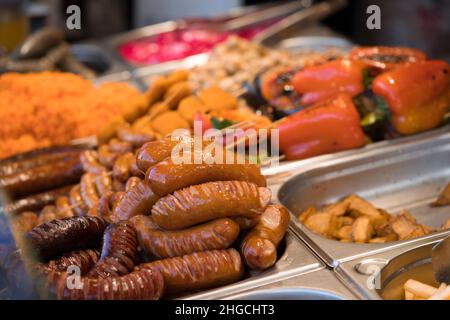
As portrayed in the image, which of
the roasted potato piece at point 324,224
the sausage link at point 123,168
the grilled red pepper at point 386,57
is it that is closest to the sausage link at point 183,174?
the sausage link at point 123,168

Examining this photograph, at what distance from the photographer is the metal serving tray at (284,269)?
1738mm

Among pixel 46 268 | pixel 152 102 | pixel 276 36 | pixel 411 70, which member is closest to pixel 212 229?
pixel 46 268

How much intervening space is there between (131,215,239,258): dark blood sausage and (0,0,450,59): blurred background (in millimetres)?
3148

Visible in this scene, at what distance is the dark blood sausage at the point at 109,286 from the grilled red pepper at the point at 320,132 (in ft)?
3.54

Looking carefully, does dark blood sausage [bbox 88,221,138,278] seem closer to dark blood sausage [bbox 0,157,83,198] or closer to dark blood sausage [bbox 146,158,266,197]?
dark blood sausage [bbox 146,158,266,197]

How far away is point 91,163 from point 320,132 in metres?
0.97

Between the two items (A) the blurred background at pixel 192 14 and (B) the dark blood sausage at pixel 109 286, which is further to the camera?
(A) the blurred background at pixel 192 14

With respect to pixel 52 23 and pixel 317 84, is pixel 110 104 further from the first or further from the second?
pixel 52 23

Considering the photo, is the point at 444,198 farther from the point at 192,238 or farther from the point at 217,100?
the point at 192,238

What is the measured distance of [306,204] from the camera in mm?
2557

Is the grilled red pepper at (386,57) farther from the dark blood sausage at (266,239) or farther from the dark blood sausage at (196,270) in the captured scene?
the dark blood sausage at (196,270)

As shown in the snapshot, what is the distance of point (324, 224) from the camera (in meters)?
2.27

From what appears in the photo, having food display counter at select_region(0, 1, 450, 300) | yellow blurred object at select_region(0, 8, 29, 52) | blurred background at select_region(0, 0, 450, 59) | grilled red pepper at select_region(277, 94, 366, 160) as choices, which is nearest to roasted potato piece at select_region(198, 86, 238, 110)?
food display counter at select_region(0, 1, 450, 300)

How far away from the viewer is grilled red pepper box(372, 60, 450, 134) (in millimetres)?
2674
